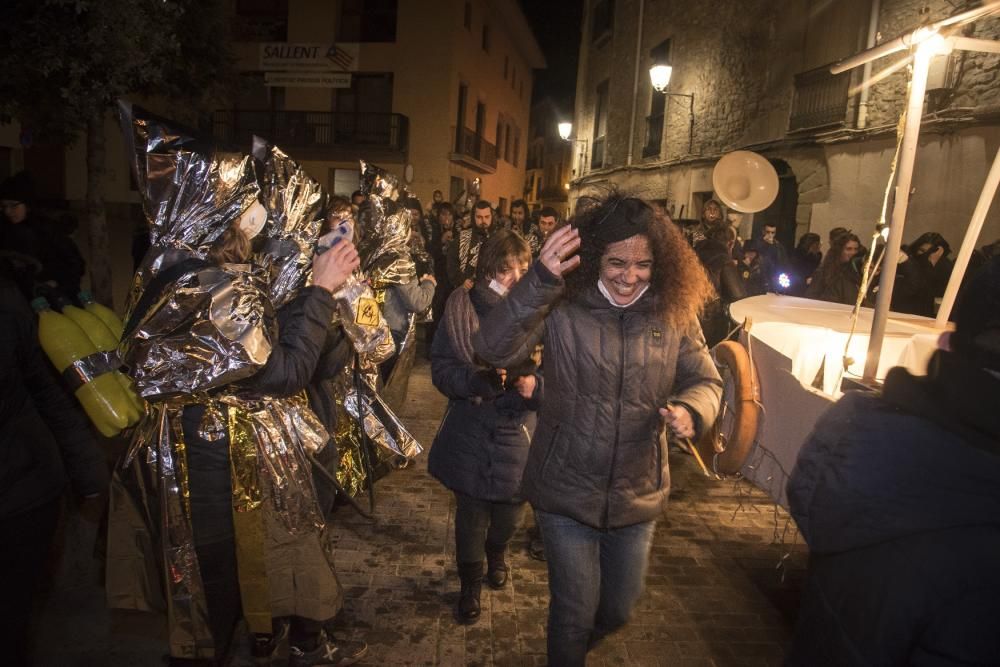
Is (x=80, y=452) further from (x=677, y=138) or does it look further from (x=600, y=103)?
(x=600, y=103)

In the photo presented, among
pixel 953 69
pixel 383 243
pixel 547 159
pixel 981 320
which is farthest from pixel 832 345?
pixel 547 159

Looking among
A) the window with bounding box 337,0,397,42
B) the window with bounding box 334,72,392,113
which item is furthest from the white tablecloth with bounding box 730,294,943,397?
the window with bounding box 337,0,397,42

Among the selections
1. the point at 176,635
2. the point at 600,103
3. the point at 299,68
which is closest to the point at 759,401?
the point at 176,635

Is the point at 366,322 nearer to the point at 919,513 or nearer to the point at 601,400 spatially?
the point at 601,400

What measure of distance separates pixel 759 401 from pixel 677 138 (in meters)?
13.7

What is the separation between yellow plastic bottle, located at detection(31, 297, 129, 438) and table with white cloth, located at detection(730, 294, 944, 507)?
2.91 m

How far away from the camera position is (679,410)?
2.36 metres

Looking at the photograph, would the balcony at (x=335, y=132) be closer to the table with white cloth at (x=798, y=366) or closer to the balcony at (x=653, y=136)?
the balcony at (x=653, y=136)

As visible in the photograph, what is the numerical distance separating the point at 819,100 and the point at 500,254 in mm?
9861

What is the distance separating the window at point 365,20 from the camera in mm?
24844

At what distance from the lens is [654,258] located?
8.48ft

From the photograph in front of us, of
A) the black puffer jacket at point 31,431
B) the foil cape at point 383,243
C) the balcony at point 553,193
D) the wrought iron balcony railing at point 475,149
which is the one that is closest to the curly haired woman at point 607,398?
the black puffer jacket at point 31,431

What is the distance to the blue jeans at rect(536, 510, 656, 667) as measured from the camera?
2.44 meters

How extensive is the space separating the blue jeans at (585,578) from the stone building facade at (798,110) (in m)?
3.66
